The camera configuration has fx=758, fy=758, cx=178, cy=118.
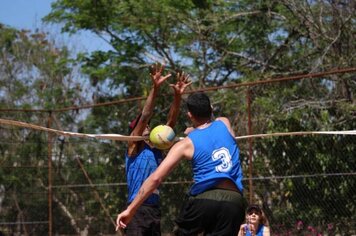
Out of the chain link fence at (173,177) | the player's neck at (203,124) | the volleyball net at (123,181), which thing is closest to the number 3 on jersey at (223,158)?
the player's neck at (203,124)

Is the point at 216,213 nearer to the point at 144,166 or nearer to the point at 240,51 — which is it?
the point at 144,166

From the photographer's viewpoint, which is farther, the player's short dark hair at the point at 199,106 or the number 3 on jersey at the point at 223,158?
the player's short dark hair at the point at 199,106

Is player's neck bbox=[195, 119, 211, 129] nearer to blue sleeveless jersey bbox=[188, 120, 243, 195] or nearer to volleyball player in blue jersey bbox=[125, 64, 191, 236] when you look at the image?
blue sleeveless jersey bbox=[188, 120, 243, 195]

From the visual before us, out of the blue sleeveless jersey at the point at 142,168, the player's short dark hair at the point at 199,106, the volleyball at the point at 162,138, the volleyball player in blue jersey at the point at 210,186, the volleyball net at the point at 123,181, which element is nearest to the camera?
the volleyball player in blue jersey at the point at 210,186

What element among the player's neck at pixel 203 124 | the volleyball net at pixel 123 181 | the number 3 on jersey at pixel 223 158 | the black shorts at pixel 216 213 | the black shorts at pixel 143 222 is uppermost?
the volleyball net at pixel 123 181

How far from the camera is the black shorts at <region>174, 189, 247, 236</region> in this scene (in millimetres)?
5684

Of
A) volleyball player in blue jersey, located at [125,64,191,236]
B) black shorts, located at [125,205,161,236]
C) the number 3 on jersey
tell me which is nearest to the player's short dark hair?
the number 3 on jersey

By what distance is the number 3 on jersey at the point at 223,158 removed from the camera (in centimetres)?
572

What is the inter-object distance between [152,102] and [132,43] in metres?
11.7

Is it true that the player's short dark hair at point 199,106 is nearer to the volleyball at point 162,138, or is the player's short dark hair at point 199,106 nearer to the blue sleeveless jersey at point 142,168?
the volleyball at point 162,138

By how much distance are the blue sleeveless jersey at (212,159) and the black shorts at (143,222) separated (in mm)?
1811

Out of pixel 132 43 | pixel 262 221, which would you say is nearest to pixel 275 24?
pixel 132 43

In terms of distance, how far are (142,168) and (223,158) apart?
1882 mm

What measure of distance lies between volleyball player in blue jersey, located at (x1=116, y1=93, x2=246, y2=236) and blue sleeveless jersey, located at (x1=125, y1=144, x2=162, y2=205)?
1657 mm
